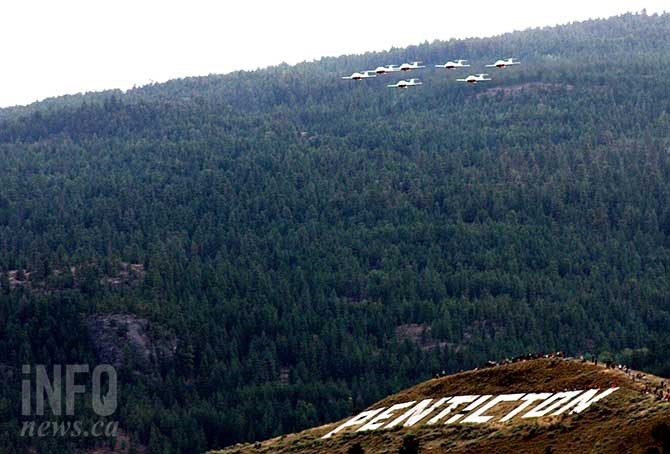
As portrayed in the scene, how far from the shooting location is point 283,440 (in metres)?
197

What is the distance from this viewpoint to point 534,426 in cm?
16100

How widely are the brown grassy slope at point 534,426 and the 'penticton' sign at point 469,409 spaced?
1452 mm

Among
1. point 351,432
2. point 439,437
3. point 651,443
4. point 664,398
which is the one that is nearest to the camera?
point 651,443

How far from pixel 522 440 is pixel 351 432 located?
28.9 m

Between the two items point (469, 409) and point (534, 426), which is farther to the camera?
point (469, 409)

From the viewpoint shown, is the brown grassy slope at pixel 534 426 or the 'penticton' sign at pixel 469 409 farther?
the 'penticton' sign at pixel 469 409

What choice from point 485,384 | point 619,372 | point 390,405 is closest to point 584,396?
point 619,372

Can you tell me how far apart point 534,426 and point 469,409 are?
19.0 meters

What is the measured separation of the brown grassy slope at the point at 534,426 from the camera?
500ft

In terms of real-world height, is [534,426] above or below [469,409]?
above

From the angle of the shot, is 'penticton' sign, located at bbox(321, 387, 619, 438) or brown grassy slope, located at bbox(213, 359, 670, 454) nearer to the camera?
brown grassy slope, located at bbox(213, 359, 670, 454)

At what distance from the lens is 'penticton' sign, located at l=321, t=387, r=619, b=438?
167375 millimetres

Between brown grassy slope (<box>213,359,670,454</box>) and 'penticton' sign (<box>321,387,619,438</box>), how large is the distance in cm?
145

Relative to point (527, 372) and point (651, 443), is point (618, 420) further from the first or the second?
point (527, 372)
